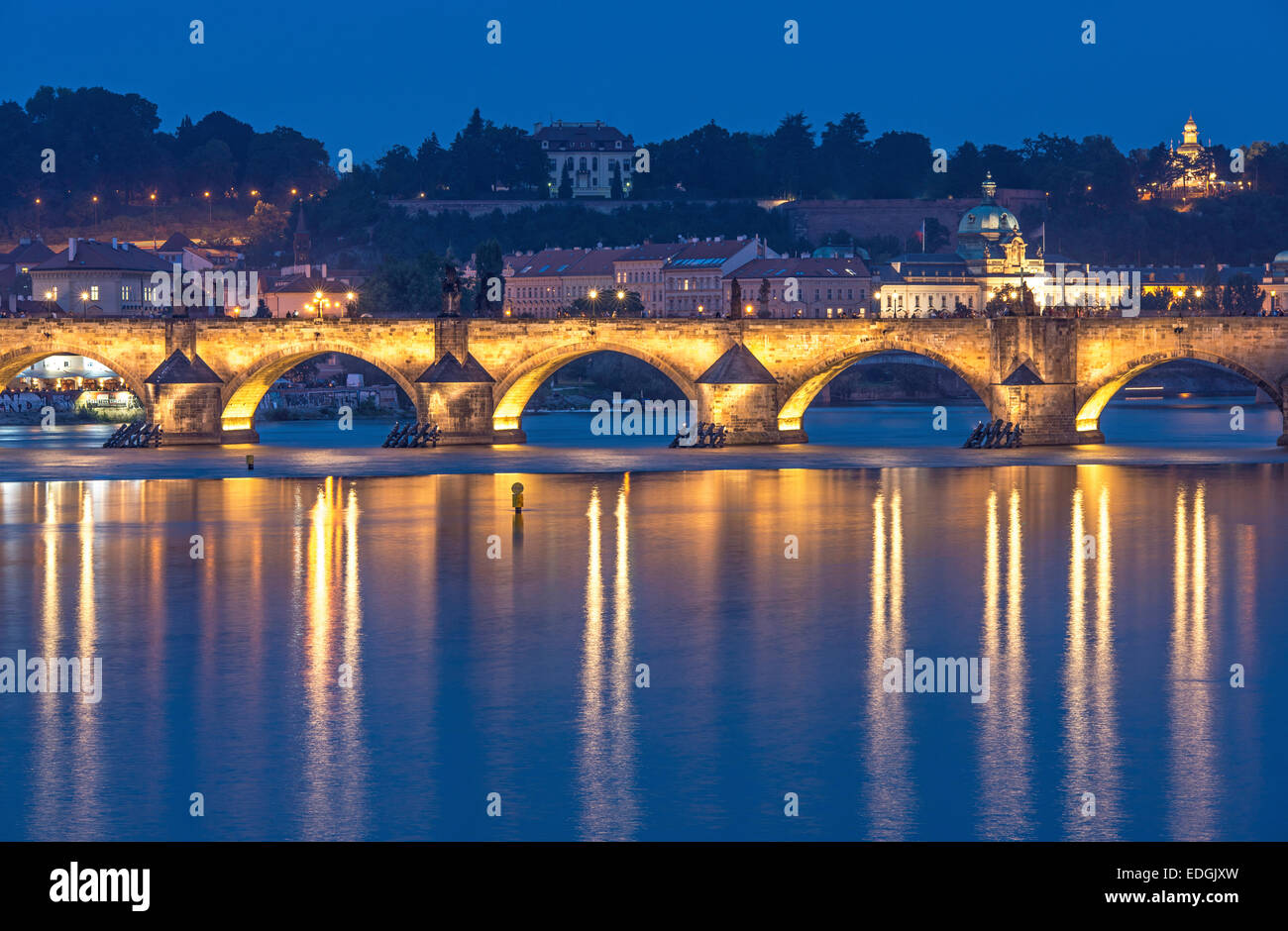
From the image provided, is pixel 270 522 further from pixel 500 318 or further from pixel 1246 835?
pixel 1246 835

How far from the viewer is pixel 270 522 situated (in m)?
38.4

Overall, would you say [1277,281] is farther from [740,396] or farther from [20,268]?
[740,396]

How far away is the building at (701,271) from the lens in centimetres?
11781

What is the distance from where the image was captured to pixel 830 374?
6075 centimetres

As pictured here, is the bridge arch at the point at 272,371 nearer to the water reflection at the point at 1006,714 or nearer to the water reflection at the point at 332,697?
the water reflection at the point at 332,697

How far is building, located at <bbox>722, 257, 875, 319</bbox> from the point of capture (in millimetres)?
116000

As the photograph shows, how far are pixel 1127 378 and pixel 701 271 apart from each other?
210 ft

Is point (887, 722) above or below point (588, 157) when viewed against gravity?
below

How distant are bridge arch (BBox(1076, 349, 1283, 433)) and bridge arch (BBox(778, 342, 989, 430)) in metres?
3.07
